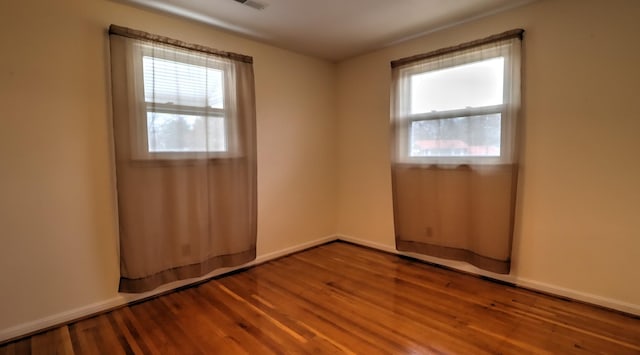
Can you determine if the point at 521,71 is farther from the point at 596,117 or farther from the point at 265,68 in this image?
the point at 265,68

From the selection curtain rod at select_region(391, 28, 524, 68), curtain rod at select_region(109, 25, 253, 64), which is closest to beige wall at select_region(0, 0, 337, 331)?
curtain rod at select_region(109, 25, 253, 64)

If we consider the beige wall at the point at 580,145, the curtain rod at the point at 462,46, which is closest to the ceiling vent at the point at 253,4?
the curtain rod at the point at 462,46

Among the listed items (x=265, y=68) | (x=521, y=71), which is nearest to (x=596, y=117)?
(x=521, y=71)

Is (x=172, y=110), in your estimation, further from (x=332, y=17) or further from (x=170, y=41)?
(x=332, y=17)

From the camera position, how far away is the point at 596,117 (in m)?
2.44

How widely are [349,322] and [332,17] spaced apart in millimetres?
2621

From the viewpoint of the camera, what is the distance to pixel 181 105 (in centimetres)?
280

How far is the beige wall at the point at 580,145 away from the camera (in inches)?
91.9

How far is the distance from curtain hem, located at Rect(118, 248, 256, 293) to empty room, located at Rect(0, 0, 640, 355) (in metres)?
0.02

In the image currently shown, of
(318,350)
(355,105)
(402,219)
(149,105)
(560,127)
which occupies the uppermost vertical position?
(355,105)

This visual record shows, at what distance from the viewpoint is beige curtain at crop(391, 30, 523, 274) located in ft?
9.27

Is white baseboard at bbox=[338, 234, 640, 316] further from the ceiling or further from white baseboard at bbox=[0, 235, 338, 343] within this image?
the ceiling

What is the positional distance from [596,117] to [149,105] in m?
3.59

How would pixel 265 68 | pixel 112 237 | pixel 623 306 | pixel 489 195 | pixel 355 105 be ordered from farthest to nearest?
1. pixel 355 105
2. pixel 265 68
3. pixel 489 195
4. pixel 112 237
5. pixel 623 306
